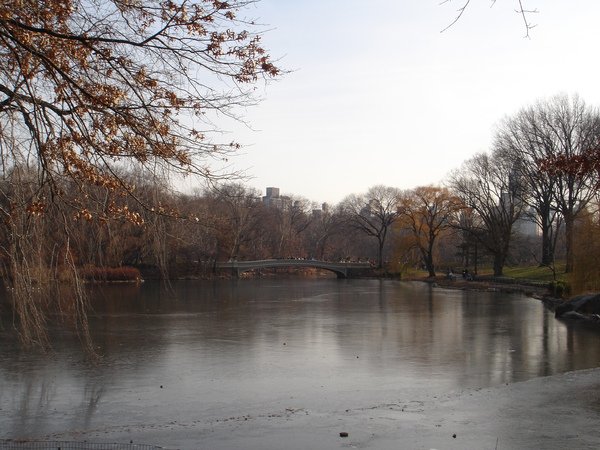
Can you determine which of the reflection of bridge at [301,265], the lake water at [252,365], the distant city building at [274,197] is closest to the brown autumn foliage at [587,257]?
the lake water at [252,365]

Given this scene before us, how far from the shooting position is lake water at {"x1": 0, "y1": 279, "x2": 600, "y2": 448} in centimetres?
948

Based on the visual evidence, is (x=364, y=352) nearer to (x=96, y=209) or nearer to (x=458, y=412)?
(x=458, y=412)

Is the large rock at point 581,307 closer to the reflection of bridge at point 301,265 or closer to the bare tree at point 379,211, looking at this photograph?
the reflection of bridge at point 301,265

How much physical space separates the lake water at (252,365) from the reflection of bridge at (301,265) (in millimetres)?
34702

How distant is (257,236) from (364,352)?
54.0 m

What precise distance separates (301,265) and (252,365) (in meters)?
52.9

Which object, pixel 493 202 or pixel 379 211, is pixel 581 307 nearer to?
pixel 493 202

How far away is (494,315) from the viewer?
1027 inches

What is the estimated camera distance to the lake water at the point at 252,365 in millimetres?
9484

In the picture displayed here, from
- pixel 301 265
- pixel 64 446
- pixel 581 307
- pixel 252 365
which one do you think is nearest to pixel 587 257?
pixel 581 307

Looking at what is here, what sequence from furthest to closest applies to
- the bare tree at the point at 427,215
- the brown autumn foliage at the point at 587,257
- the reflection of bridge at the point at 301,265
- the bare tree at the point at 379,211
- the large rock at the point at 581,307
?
the bare tree at the point at 379,211
the reflection of bridge at the point at 301,265
the bare tree at the point at 427,215
the brown autumn foliage at the point at 587,257
the large rock at the point at 581,307

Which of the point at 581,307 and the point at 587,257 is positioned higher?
the point at 587,257

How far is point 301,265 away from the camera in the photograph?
2618 inches

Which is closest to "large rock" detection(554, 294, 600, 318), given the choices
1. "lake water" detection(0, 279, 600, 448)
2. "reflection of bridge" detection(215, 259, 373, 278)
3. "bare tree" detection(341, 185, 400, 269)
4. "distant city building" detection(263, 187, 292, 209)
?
"lake water" detection(0, 279, 600, 448)
